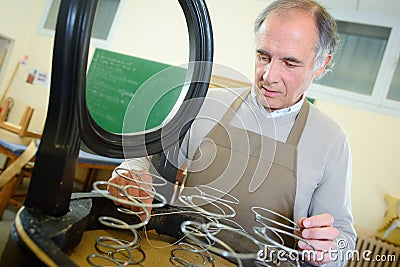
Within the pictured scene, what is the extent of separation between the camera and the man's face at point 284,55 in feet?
2.84

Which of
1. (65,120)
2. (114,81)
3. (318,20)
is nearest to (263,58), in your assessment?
(318,20)

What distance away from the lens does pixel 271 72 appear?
914 mm

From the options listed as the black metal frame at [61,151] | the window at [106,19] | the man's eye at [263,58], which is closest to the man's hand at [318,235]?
the black metal frame at [61,151]

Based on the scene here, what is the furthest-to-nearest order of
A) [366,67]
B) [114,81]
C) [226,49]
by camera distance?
[114,81] → [226,49] → [366,67]

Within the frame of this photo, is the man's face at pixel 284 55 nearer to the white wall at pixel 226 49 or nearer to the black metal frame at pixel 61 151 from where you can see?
the black metal frame at pixel 61 151

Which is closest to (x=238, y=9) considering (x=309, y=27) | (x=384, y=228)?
(x=384, y=228)

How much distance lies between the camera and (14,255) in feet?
1.22

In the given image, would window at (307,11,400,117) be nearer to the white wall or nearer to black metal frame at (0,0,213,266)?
the white wall

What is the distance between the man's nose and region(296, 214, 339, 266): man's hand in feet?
1.45

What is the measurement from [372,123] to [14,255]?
3.57 metres

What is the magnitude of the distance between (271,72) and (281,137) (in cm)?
24

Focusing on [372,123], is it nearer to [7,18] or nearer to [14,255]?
[14,255]

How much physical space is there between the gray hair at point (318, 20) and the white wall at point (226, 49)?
105 inches

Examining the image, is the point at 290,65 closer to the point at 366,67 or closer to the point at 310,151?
the point at 310,151
